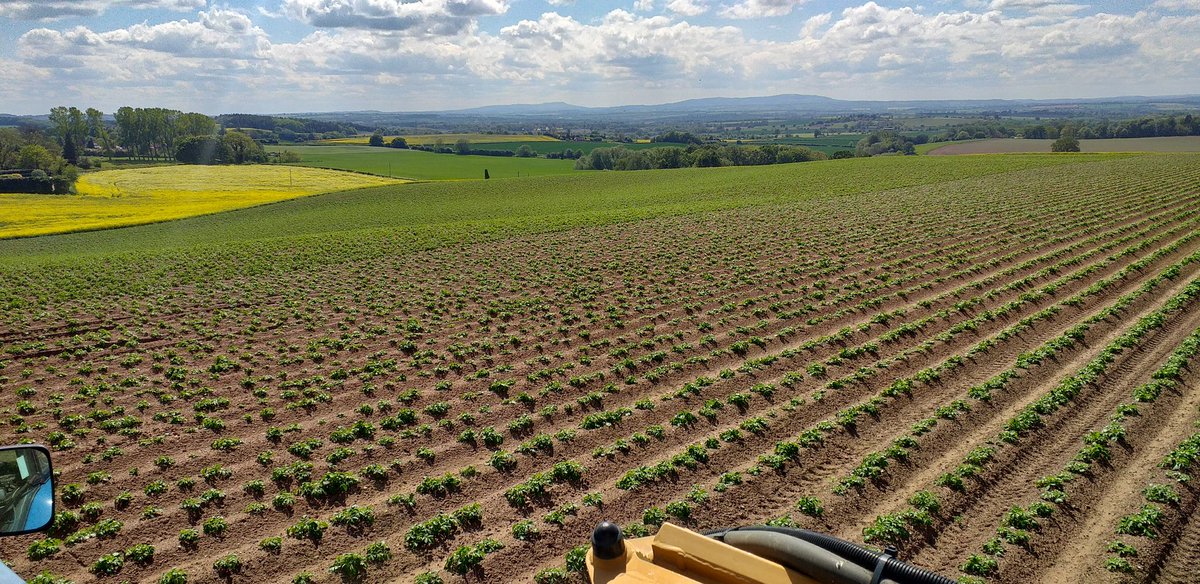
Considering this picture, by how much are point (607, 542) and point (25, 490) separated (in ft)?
11.8

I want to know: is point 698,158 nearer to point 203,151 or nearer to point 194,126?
point 203,151

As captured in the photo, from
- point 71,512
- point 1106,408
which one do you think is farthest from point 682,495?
point 71,512

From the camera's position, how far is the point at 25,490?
404cm

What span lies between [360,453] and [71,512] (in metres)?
4.13

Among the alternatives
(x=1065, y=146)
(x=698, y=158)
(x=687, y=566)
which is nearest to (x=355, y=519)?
(x=687, y=566)

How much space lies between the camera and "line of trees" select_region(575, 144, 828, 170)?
112812 mm

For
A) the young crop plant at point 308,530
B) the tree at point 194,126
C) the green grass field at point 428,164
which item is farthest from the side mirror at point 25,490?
the tree at point 194,126

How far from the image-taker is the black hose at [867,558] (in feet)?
11.6

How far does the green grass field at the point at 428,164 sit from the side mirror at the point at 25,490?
312 feet

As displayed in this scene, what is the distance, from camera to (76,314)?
22891mm

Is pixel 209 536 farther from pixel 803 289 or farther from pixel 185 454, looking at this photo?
pixel 803 289

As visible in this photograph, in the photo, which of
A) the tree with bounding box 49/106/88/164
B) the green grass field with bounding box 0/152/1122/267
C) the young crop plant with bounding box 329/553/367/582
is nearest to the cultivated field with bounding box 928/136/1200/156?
the green grass field with bounding box 0/152/1122/267

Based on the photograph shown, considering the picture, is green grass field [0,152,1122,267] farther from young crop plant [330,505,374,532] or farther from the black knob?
the black knob

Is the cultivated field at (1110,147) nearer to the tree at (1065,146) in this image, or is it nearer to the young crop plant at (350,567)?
the tree at (1065,146)
